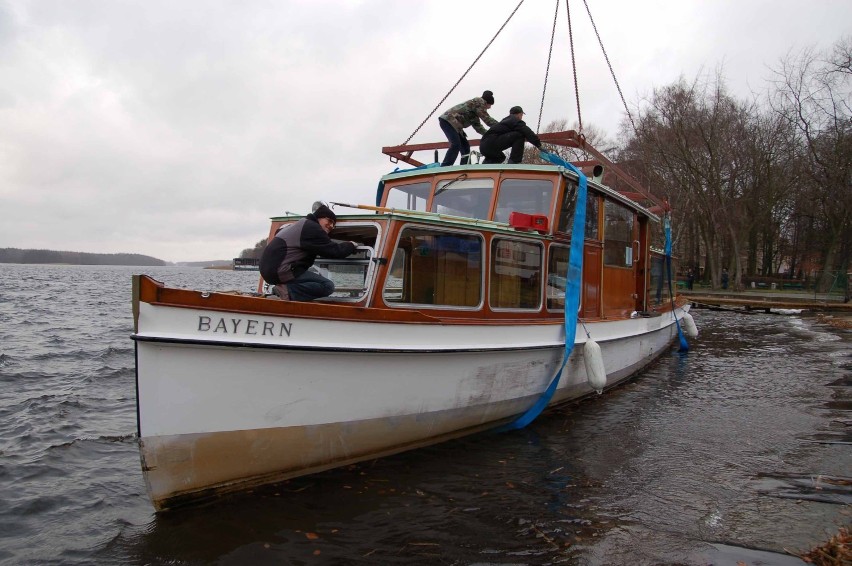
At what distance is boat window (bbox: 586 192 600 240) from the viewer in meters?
7.99

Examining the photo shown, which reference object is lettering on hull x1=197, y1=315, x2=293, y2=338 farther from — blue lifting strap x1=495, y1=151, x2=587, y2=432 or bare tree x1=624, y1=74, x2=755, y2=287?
bare tree x1=624, y1=74, x2=755, y2=287

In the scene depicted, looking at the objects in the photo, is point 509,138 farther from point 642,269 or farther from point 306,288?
point 306,288

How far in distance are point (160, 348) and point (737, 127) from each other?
37.6 meters

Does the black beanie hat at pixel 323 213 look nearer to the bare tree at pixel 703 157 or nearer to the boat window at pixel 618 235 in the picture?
the boat window at pixel 618 235

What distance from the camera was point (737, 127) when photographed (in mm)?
34094

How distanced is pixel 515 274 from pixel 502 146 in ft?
8.38

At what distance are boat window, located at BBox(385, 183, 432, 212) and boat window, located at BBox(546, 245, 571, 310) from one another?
1.85m

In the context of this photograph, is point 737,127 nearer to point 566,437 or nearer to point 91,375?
point 566,437

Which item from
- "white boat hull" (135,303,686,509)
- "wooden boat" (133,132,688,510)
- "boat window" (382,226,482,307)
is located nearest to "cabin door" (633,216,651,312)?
"wooden boat" (133,132,688,510)

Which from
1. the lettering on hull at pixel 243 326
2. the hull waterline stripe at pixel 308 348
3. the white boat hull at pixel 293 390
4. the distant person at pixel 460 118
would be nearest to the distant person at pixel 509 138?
the distant person at pixel 460 118

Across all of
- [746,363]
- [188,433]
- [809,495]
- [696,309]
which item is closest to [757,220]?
[696,309]

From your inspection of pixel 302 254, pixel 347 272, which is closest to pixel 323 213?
pixel 302 254

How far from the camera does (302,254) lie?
5641 millimetres

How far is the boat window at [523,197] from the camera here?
23.9 ft
